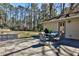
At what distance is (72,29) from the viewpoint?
5988 millimetres

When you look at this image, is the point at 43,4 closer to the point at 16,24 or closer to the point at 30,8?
the point at 30,8

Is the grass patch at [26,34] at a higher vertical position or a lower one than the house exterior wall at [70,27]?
lower

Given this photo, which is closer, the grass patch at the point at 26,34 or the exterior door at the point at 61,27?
the grass patch at the point at 26,34

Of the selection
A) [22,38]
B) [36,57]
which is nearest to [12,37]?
[22,38]

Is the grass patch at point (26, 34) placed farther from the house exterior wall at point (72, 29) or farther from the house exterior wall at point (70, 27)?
the house exterior wall at point (72, 29)

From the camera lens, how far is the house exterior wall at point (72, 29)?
5752mm

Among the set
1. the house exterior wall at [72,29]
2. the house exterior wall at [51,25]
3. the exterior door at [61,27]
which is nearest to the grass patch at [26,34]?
the house exterior wall at [51,25]

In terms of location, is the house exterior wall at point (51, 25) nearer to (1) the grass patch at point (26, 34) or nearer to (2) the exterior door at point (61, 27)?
(2) the exterior door at point (61, 27)

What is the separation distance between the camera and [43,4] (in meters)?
5.54

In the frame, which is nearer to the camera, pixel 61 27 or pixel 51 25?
pixel 51 25

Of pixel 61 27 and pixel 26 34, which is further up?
pixel 61 27

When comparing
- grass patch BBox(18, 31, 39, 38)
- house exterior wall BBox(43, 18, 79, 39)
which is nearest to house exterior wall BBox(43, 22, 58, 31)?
house exterior wall BBox(43, 18, 79, 39)

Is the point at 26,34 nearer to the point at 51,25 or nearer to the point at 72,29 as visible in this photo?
the point at 51,25

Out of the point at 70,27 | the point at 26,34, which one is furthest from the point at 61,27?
the point at 26,34
